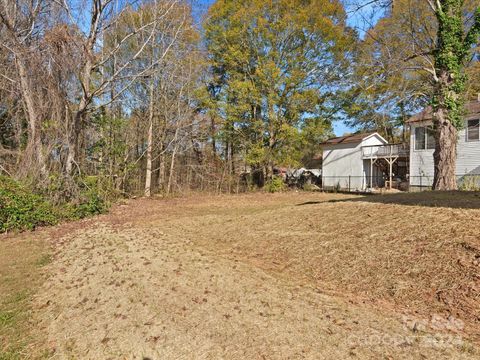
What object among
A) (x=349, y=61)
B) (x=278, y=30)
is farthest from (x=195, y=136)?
(x=349, y=61)

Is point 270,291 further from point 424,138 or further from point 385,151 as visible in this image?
Result: point 385,151

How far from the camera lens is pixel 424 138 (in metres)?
19.8

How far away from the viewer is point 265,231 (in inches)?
274

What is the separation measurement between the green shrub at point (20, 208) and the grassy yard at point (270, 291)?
1.42 m

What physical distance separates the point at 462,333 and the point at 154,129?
17.0 meters

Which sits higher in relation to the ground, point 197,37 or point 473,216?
point 197,37

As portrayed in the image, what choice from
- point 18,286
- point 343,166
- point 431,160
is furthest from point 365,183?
point 18,286

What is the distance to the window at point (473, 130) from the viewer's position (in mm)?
17484

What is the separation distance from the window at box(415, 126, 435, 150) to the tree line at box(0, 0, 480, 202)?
305 cm

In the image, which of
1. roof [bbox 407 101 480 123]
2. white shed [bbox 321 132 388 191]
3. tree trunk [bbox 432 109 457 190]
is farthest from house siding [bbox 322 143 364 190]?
tree trunk [bbox 432 109 457 190]

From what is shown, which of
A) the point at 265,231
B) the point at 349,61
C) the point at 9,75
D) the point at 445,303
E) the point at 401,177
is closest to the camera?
the point at 445,303

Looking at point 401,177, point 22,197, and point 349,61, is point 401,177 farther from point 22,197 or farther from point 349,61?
point 22,197

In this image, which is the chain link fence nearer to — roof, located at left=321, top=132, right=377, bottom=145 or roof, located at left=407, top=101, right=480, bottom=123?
roof, located at left=321, top=132, right=377, bottom=145

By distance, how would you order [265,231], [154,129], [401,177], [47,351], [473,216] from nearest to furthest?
[47,351] → [473,216] → [265,231] → [154,129] → [401,177]
